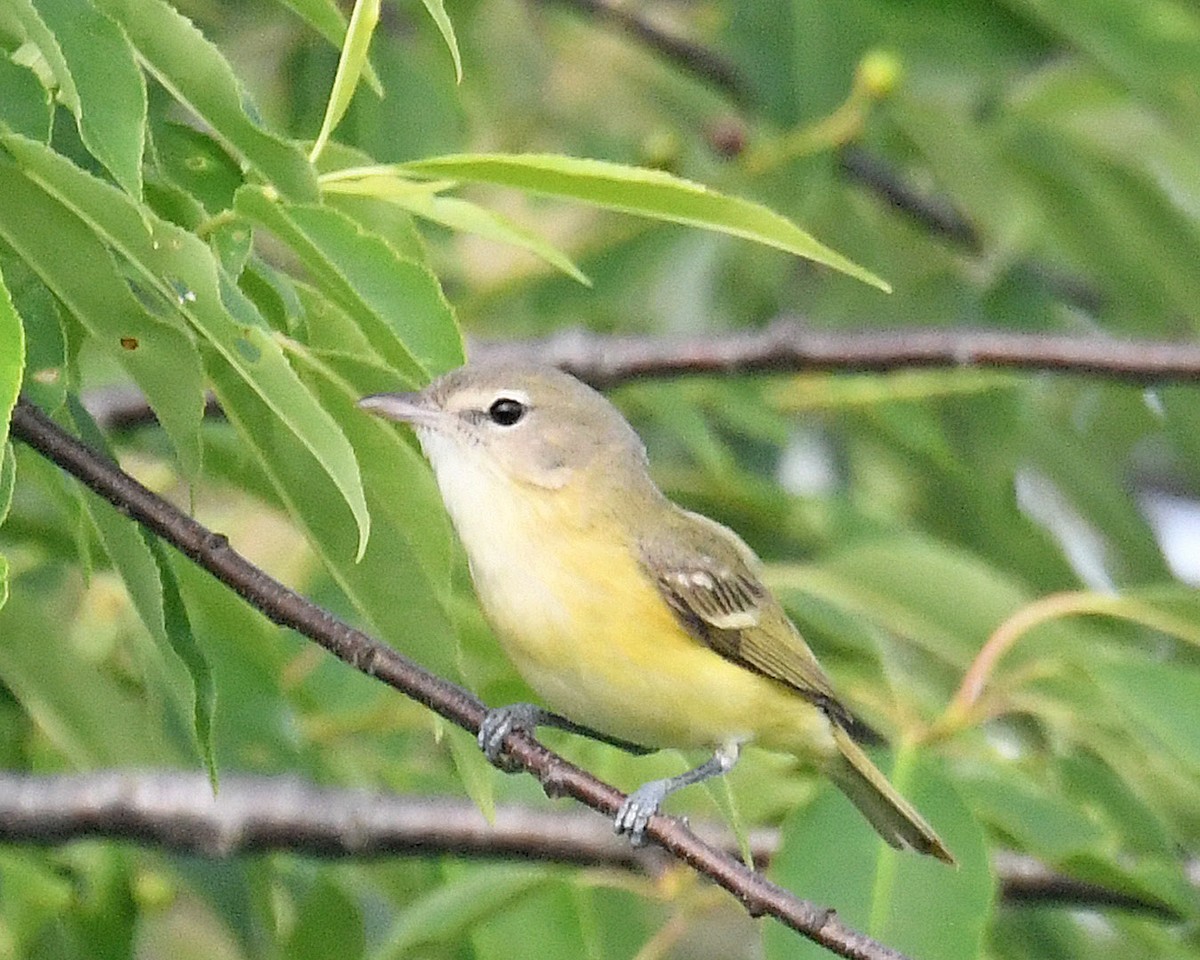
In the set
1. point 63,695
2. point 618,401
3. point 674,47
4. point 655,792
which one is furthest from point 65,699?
point 674,47

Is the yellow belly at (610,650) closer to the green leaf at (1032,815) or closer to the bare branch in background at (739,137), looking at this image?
the green leaf at (1032,815)

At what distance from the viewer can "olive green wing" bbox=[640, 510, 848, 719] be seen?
3211 millimetres

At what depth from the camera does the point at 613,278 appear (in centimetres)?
450

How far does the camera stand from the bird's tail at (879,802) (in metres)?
2.88

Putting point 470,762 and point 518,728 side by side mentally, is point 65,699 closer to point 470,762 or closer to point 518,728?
point 518,728

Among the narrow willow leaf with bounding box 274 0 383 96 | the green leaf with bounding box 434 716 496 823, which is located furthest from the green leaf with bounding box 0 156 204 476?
the green leaf with bounding box 434 716 496 823

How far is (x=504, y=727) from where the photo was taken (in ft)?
8.62

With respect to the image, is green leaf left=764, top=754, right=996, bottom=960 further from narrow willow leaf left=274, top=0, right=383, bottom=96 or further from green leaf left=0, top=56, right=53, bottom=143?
green leaf left=0, top=56, right=53, bottom=143

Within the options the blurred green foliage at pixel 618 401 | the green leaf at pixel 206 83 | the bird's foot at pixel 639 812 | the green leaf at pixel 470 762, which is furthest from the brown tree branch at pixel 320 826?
the green leaf at pixel 206 83

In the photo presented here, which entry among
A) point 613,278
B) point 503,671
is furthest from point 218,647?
point 613,278

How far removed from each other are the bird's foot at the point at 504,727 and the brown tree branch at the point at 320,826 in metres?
0.20

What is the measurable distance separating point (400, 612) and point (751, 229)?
0.61m

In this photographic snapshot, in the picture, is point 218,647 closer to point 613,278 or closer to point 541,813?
point 541,813

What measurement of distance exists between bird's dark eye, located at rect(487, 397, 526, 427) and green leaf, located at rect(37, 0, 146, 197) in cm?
145
